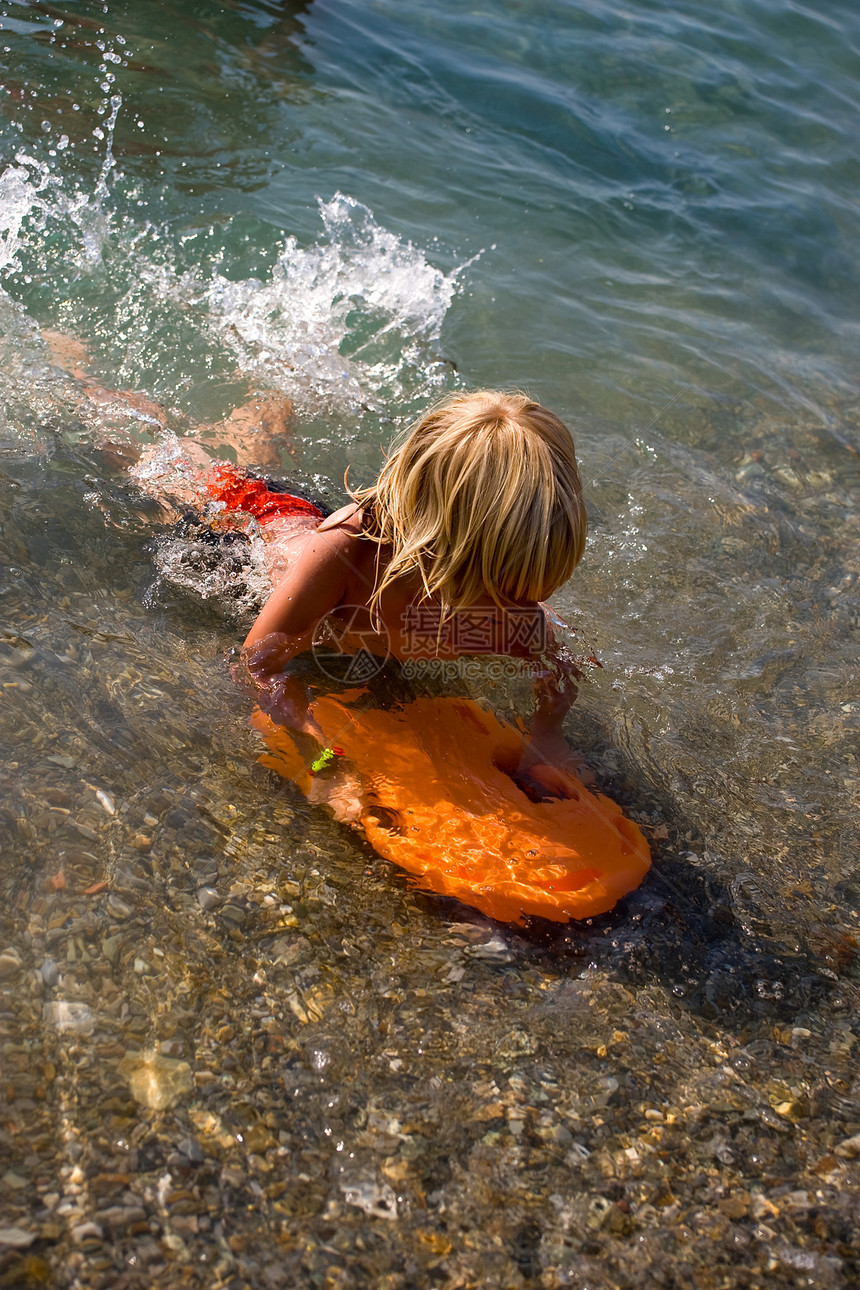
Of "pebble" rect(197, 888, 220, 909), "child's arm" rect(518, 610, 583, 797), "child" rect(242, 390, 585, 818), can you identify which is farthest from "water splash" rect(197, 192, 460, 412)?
"pebble" rect(197, 888, 220, 909)

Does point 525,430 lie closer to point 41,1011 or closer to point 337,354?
point 41,1011

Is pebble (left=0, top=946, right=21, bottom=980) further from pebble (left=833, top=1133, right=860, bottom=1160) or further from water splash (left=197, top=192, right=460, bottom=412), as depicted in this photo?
water splash (left=197, top=192, right=460, bottom=412)

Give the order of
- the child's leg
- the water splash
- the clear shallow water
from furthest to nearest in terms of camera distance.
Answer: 1. the water splash
2. the child's leg
3. the clear shallow water

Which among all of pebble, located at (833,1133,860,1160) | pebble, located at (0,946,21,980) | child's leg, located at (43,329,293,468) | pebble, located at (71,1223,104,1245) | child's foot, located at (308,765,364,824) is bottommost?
pebble, located at (71,1223,104,1245)

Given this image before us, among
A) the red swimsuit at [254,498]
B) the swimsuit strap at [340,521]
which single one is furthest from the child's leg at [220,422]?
the swimsuit strap at [340,521]

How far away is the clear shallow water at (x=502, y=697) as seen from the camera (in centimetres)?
189

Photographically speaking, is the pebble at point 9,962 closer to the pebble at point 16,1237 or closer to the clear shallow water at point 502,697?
the clear shallow water at point 502,697

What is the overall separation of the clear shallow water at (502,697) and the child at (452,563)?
Answer: 219 millimetres

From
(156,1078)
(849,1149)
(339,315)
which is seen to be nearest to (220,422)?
(339,315)

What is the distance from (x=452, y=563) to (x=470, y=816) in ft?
2.60

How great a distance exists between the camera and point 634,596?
4.00m

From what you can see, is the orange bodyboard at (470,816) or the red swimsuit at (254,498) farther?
the red swimsuit at (254,498)

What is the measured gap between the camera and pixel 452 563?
2.56 metres

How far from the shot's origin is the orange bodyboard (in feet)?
8.56
